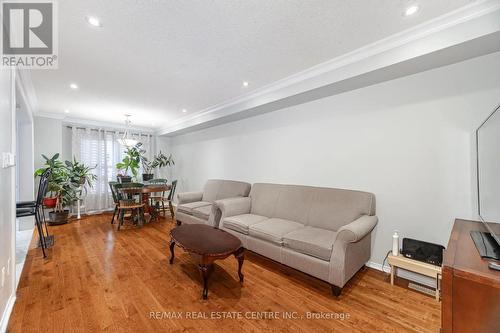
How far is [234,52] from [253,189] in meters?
2.30

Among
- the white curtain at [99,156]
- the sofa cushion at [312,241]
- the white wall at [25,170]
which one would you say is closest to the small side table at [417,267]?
the sofa cushion at [312,241]

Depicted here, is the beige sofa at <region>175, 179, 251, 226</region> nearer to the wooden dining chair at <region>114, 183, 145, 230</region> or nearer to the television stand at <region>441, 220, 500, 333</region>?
the wooden dining chair at <region>114, 183, 145, 230</region>

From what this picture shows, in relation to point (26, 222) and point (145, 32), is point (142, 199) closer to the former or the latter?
point (26, 222)

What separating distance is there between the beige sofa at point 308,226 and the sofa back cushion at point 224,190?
294 millimetres

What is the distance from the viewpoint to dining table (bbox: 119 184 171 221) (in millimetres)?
4286

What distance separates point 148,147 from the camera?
258 inches

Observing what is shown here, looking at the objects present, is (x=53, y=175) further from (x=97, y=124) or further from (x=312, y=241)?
(x=312, y=241)

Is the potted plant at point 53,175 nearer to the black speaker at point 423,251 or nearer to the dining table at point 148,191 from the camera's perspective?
the dining table at point 148,191

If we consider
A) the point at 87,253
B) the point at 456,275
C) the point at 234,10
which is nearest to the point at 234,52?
the point at 234,10

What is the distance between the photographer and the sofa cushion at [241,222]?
288 cm

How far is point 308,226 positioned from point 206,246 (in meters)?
1.43

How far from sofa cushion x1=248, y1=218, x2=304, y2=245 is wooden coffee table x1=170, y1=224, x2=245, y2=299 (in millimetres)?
406

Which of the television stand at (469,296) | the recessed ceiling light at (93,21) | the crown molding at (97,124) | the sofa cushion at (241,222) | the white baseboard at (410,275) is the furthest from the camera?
the crown molding at (97,124)

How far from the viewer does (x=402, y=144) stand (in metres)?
2.39
